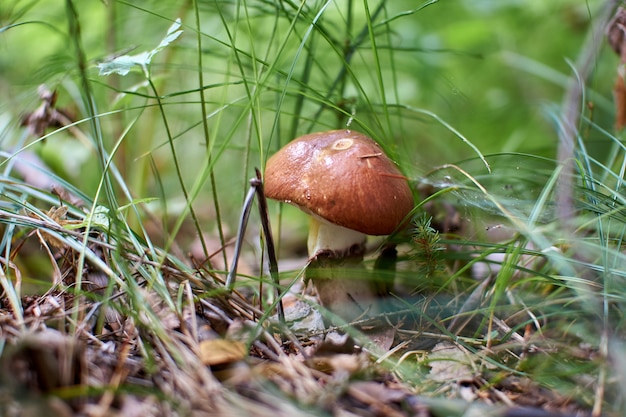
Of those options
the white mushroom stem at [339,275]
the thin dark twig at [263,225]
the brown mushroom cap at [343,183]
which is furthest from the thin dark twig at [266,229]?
the white mushroom stem at [339,275]

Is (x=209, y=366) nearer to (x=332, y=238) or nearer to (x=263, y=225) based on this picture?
(x=263, y=225)

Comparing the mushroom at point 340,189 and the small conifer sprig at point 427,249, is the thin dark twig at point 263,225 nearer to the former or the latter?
the mushroom at point 340,189

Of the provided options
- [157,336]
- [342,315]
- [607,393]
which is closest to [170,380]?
[157,336]

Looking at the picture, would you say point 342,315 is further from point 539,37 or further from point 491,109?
point 539,37

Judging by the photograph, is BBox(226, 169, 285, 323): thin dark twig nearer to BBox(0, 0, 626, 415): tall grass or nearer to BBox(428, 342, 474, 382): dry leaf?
BBox(0, 0, 626, 415): tall grass

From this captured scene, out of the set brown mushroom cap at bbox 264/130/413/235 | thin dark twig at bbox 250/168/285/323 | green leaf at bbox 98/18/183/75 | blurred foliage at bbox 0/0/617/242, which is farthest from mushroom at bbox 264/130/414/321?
blurred foliage at bbox 0/0/617/242

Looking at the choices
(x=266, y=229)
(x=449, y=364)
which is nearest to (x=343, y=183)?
(x=266, y=229)
